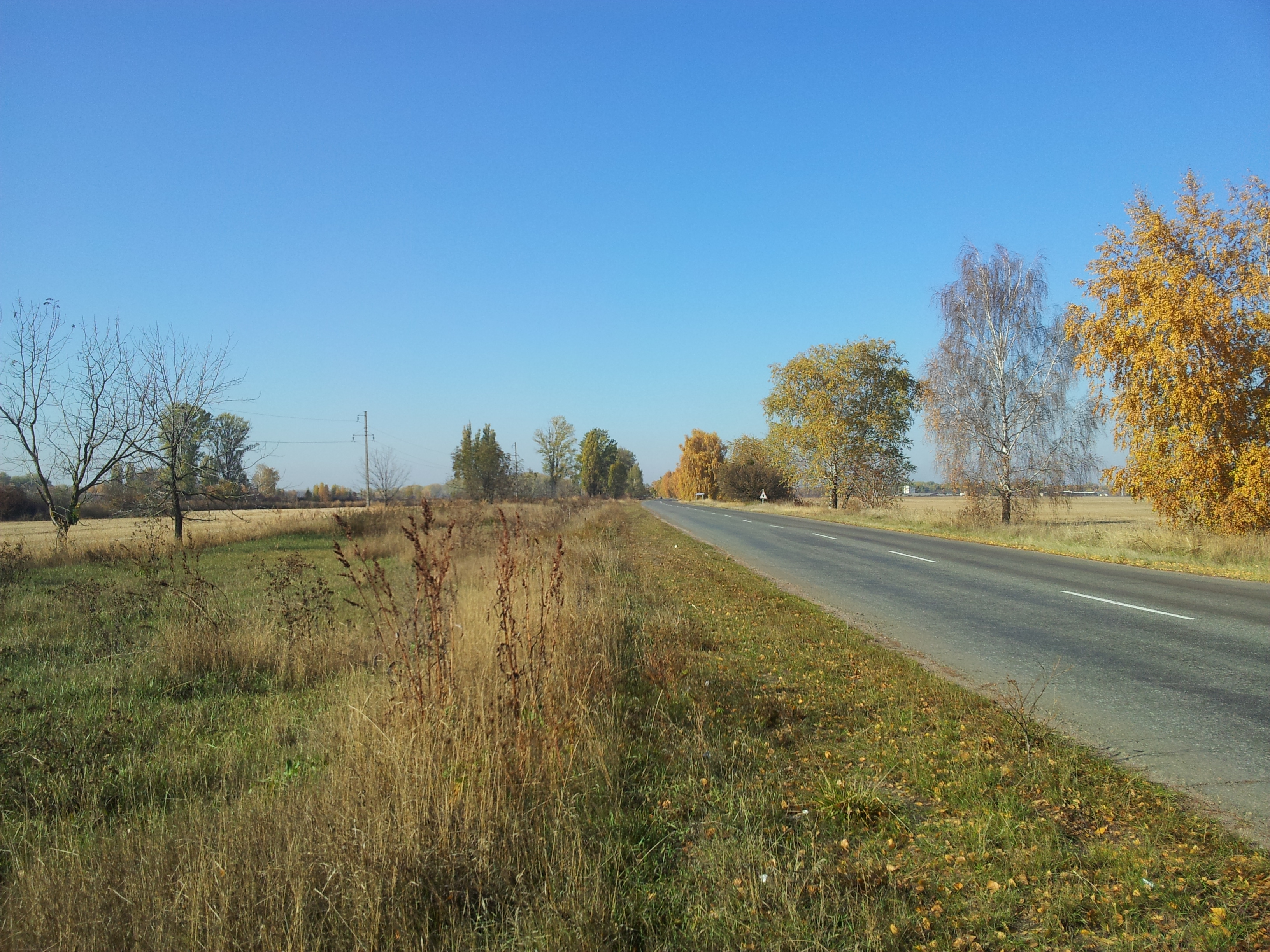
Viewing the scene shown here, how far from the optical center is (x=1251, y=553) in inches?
537

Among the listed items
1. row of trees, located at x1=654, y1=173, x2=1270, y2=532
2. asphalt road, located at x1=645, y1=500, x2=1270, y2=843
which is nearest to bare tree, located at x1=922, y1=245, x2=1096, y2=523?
row of trees, located at x1=654, y1=173, x2=1270, y2=532

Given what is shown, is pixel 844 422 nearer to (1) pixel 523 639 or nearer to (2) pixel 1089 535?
(2) pixel 1089 535

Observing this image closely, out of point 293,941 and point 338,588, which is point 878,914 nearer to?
point 293,941

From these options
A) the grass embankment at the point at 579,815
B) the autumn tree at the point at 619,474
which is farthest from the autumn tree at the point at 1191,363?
the autumn tree at the point at 619,474

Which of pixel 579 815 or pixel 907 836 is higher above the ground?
pixel 579 815

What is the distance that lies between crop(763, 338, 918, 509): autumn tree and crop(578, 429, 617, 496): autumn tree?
195 ft

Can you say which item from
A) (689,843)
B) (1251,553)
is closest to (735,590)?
(689,843)

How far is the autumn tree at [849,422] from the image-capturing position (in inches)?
1694

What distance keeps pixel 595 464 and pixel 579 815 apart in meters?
102

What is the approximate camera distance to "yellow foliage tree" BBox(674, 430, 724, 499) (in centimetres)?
9981

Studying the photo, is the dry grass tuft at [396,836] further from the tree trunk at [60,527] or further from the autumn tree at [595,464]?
the autumn tree at [595,464]

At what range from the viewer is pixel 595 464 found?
104812 millimetres

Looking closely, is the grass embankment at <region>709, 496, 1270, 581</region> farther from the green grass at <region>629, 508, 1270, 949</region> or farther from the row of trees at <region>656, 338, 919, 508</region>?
the green grass at <region>629, 508, 1270, 949</region>

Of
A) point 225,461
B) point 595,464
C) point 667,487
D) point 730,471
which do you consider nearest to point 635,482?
point 667,487
